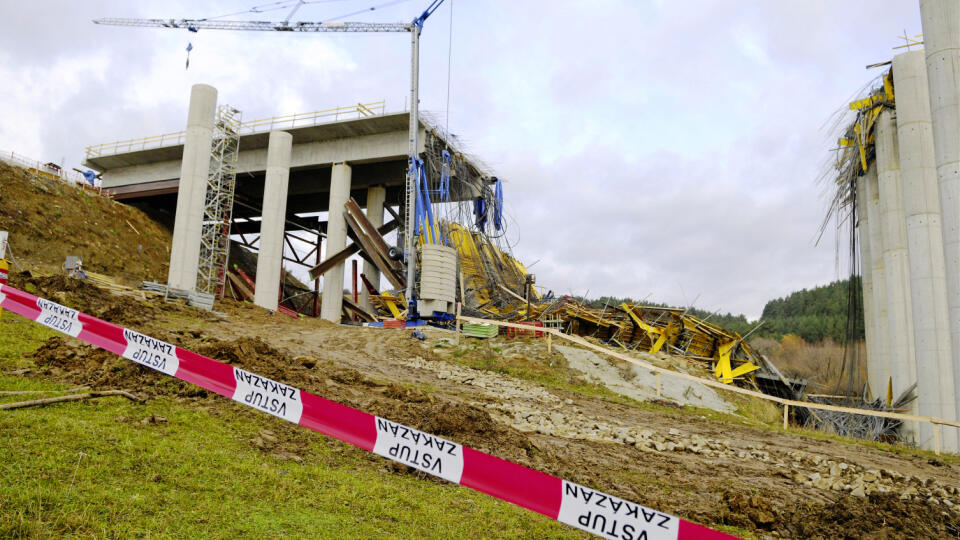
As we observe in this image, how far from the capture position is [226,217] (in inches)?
1296

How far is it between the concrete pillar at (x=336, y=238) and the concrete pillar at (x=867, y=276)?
20.9 metres

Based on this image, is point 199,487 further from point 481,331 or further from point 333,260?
point 333,260

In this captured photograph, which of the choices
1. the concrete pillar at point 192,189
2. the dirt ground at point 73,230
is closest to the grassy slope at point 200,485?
the dirt ground at point 73,230

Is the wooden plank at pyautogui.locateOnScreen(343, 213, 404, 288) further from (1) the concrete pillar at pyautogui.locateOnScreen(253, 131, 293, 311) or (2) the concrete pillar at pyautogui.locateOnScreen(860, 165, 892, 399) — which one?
(2) the concrete pillar at pyautogui.locateOnScreen(860, 165, 892, 399)

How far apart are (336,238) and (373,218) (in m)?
2.93

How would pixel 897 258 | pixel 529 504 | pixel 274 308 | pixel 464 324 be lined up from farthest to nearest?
pixel 274 308
pixel 464 324
pixel 897 258
pixel 529 504

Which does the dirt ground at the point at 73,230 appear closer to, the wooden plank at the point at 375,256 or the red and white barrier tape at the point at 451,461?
the wooden plank at the point at 375,256

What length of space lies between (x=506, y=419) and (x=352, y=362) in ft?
19.9

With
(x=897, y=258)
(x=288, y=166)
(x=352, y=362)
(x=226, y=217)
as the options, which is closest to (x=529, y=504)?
(x=352, y=362)

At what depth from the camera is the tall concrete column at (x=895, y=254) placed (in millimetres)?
18547

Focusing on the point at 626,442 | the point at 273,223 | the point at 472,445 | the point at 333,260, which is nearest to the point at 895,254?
the point at 626,442

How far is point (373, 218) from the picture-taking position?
31422mm

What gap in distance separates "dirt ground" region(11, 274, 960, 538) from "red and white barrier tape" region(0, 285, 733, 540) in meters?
2.09

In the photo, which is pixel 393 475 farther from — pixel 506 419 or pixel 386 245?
pixel 386 245
